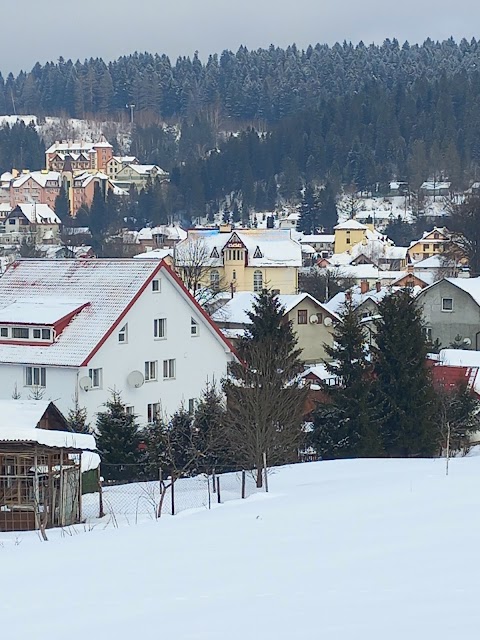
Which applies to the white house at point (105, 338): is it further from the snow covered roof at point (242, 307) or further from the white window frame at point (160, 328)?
the snow covered roof at point (242, 307)

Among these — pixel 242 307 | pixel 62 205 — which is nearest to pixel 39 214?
pixel 62 205

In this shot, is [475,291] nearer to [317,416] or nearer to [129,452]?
[317,416]

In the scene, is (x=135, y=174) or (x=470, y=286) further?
(x=135, y=174)

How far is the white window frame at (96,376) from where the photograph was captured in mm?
25469

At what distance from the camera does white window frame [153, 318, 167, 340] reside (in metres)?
27.5

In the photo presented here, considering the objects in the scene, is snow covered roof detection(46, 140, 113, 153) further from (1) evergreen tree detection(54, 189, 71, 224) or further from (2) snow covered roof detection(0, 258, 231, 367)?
(2) snow covered roof detection(0, 258, 231, 367)

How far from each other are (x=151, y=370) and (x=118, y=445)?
656cm

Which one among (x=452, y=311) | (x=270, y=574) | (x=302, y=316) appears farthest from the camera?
(x=452, y=311)

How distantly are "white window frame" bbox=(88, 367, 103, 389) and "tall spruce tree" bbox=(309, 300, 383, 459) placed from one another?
490cm

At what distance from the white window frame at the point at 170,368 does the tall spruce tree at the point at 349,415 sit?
16.9 feet

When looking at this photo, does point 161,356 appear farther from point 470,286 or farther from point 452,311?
point 470,286

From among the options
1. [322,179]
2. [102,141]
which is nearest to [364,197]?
[322,179]

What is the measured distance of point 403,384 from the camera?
75.6 feet

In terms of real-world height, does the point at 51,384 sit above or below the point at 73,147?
below
